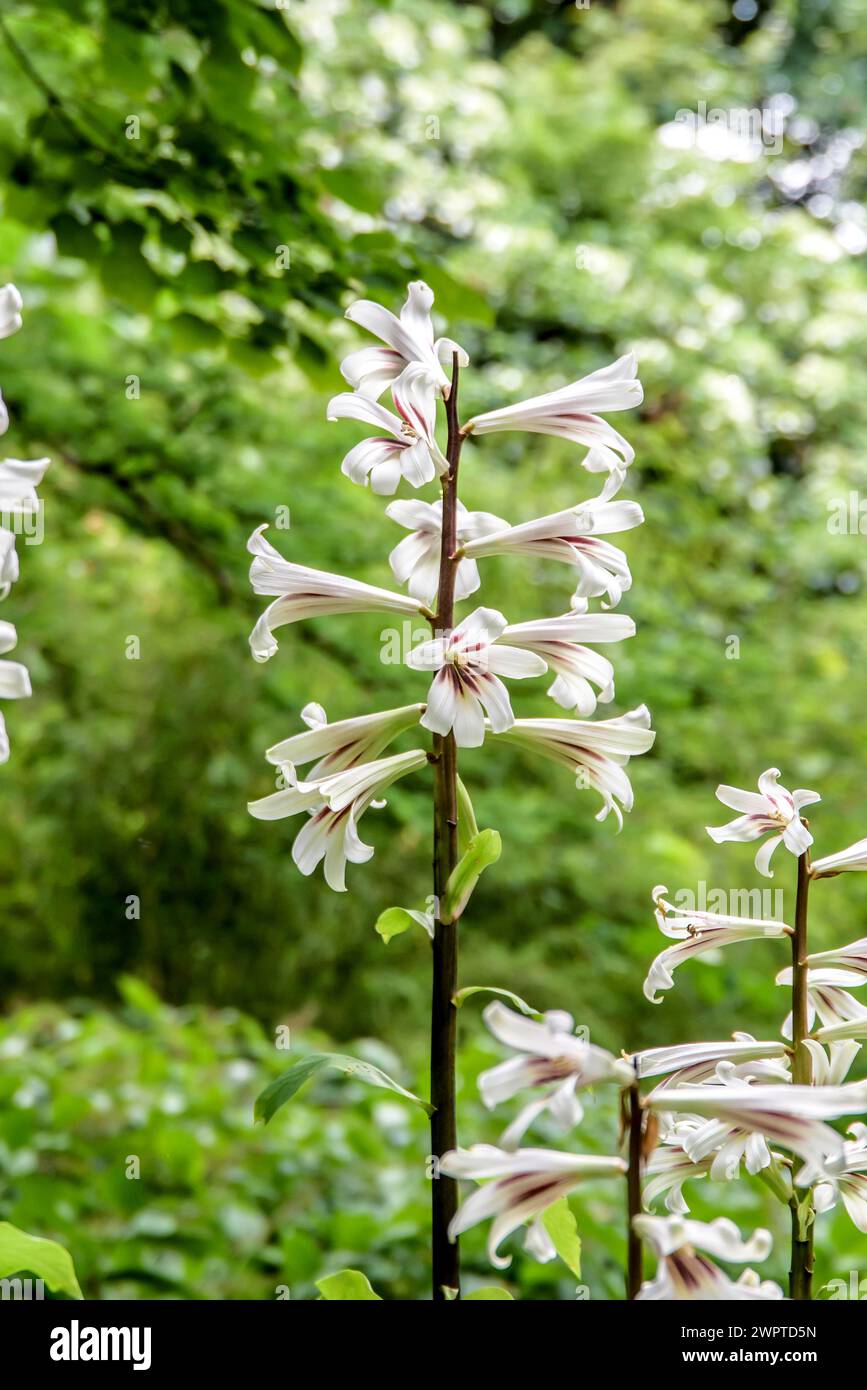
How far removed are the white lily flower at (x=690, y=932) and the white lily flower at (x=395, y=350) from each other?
0.76 feet

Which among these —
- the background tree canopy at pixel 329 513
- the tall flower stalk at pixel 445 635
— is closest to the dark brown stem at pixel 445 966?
the tall flower stalk at pixel 445 635

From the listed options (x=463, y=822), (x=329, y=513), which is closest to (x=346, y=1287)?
(x=463, y=822)

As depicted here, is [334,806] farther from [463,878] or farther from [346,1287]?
[346,1287]

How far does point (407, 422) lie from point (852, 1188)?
1.13 ft

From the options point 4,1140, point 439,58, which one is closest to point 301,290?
point 4,1140

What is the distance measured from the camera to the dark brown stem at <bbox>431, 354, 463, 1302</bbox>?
0.49 metres

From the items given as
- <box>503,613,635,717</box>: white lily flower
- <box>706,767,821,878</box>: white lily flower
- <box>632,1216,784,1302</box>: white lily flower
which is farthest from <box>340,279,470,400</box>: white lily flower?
<box>632,1216,784,1302</box>: white lily flower

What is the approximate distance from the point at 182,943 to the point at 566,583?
4.22ft

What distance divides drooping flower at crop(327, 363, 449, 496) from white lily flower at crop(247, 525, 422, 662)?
0.17 feet

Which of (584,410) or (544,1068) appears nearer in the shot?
(544,1068)

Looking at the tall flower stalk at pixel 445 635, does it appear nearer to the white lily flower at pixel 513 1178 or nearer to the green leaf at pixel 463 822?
the green leaf at pixel 463 822

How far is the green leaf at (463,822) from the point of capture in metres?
0.53

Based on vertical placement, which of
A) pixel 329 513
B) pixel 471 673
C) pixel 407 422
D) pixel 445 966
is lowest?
pixel 445 966

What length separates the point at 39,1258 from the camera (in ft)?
1.95
